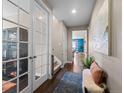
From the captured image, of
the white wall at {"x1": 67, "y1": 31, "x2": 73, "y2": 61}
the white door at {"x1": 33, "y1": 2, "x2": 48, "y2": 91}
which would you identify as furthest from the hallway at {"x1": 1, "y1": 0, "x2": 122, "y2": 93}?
the white wall at {"x1": 67, "y1": 31, "x2": 73, "y2": 61}

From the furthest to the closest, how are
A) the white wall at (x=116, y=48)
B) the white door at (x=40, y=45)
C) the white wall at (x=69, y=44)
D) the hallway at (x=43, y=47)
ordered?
the white wall at (x=69, y=44) < the white door at (x=40, y=45) < the hallway at (x=43, y=47) < the white wall at (x=116, y=48)

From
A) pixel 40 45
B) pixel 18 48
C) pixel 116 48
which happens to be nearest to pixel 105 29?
pixel 116 48

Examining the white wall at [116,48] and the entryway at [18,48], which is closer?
the white wall at [116,48]

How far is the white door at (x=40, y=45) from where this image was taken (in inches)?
105

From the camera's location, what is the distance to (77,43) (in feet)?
49.5

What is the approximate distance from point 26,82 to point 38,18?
1.81 metres

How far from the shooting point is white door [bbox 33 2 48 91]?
2661 millimetres

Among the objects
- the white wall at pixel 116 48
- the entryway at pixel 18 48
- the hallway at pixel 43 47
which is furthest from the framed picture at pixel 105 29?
the entryway at pixel 18 48

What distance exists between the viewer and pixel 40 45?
9.95 feet

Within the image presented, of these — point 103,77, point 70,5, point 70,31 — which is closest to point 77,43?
point 70,31

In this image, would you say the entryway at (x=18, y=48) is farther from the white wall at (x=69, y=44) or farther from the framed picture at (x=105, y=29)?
the white wall at (x=69, y=44)

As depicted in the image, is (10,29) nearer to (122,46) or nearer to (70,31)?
(122,46)

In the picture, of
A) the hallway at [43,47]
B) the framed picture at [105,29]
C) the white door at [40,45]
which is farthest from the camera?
the white door at [40,45]

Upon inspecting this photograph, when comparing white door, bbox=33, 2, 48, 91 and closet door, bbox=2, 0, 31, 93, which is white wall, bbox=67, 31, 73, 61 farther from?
closet door, bbox=2, 0, 31, 93
